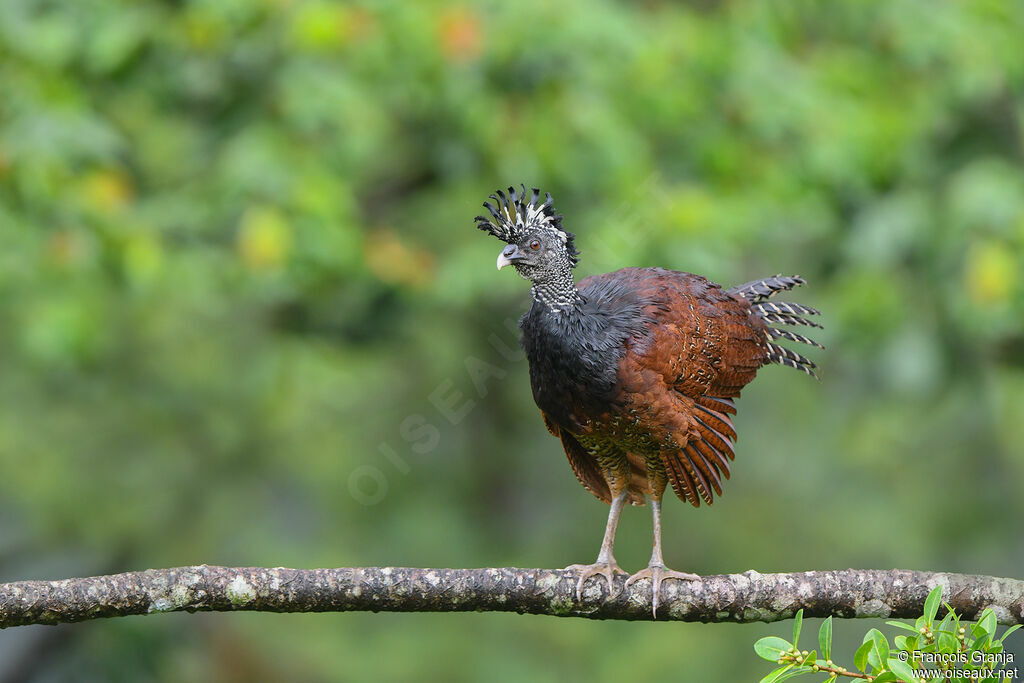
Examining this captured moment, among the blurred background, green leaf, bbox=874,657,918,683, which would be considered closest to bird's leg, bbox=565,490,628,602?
green leaf, bbox=874,657,918,683

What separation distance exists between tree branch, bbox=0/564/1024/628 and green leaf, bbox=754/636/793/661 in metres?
0.71

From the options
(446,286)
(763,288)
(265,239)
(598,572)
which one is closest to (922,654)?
(598,572)

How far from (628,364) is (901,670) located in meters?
1.46

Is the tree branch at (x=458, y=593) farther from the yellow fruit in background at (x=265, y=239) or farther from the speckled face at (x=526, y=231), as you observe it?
the yellow fruit in background at (x=265, y=239)

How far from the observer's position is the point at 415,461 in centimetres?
1070

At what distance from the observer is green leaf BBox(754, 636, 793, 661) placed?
115 inches

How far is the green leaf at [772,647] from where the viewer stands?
292 cm

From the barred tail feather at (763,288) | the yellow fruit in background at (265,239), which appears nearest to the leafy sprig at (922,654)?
the barred tail feather at (763,288)

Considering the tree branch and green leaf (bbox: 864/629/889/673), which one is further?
the tree branch

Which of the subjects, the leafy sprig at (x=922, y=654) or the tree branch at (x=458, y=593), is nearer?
the leafy sprig at (x=922, y=654)

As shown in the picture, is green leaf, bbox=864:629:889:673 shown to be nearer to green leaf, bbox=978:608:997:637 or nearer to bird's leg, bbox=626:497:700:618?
green leaf, bbox=978:608:997:637

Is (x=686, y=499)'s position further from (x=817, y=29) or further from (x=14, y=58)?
(x=817, y=29)

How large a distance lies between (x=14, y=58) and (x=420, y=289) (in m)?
2.76

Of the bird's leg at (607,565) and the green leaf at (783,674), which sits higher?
the bird's leg at (607,565)
